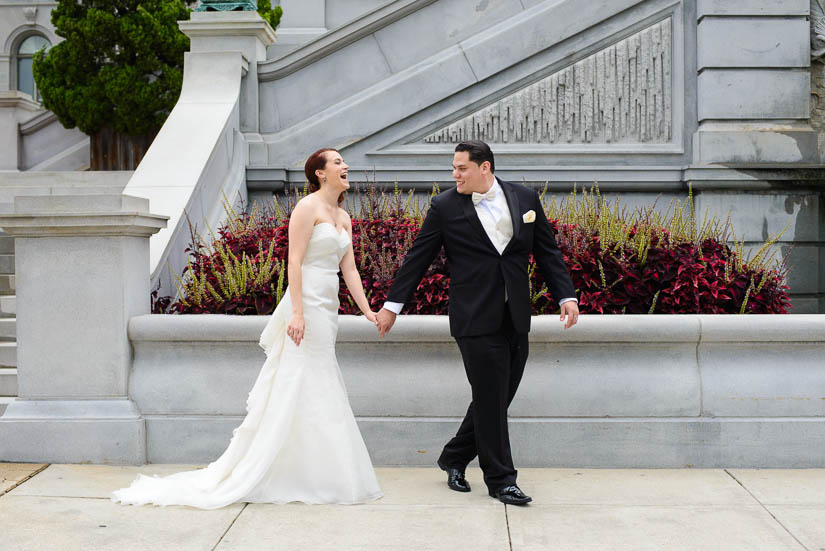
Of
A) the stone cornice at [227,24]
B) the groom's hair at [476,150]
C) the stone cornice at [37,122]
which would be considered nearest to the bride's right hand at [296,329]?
the groom's hair at [476,150]

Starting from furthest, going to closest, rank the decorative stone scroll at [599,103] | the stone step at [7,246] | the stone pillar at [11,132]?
the stone pillar at [11,132] < the decorative stone scroll at [599,103] < the stone step at [7,246]

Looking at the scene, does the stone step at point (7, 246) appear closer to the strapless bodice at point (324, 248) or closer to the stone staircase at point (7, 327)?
the stone staircase at point (7, 327)

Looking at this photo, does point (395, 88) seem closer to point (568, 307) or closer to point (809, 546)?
point (568, 307)

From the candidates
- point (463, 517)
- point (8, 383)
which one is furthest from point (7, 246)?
point (463, 517)

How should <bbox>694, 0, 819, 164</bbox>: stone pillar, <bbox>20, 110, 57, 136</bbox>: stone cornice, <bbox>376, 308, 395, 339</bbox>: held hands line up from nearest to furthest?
<bbox>376, 308, 395, 339</bbox>: held hands → <bbox>694, 0, 819, 164</bbox>: stone pillar → <bbox>20, 110, 57, 136</bbox>: stone cornice

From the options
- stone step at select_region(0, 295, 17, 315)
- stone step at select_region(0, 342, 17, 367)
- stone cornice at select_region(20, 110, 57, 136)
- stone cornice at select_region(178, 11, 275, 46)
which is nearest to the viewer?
stone step at select_region(0, 342, 17, 367)

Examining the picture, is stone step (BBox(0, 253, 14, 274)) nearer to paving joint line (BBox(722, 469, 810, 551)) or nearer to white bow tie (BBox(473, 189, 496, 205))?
white bow tie (BBox(473, 189, 496, 205))

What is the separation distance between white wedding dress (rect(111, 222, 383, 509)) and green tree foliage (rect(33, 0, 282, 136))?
29.6 feet

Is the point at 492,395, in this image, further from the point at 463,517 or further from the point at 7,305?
the point at 7,305

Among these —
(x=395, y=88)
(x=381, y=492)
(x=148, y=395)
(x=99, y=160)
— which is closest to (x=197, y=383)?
(x=148, y=395)

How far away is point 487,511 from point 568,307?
1.25 m

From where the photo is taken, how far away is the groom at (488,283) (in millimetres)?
5066

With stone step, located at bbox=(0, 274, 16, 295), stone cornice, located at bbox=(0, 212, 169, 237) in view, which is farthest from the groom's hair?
stone step, located at bbox=(0, 274, 16, 295)

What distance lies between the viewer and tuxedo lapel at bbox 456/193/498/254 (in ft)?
16.8
